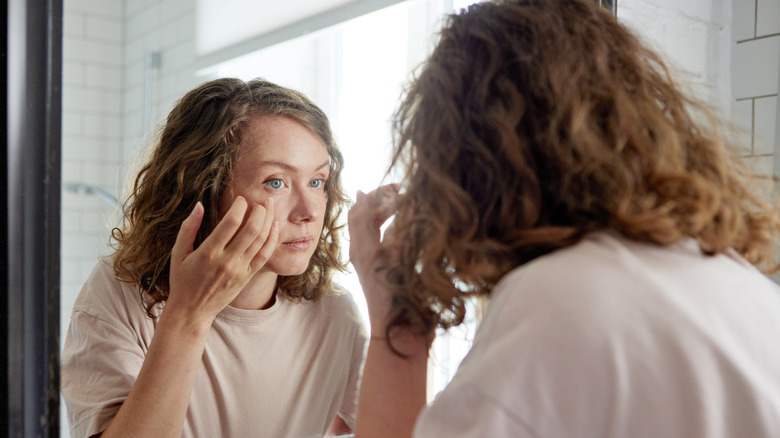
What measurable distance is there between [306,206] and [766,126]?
2.56 ft

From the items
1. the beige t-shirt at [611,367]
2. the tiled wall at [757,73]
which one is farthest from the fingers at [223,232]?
the tiled wall at [757,73]

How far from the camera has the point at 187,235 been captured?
670mm

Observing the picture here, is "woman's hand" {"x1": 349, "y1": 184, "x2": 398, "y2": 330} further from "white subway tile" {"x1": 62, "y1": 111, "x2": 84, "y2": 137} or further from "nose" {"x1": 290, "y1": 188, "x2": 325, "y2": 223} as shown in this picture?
"white subway tile" {"x1": 62, "y1": 111, "x2": 84, "y2": 137}

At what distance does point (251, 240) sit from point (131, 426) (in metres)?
0.21

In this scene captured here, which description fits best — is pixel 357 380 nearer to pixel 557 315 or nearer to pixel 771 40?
pixel 557 315

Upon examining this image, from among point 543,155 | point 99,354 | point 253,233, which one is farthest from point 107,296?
point 543,155

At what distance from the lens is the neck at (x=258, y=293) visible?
753 mm

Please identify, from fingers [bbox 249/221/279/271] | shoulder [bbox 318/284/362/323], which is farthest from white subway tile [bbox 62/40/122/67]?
shoulder [bbox 318/284/362/323]

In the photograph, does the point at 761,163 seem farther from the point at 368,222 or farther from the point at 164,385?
the point at 164,385

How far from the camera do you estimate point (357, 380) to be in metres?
0.79

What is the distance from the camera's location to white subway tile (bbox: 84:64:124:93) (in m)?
0.61

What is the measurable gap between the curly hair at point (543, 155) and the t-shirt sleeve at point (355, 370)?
244 mm

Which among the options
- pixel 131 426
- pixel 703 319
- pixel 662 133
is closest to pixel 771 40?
pixel 662 133

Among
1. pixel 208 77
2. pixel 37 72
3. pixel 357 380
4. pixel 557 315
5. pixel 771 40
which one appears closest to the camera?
pixel 557 315
